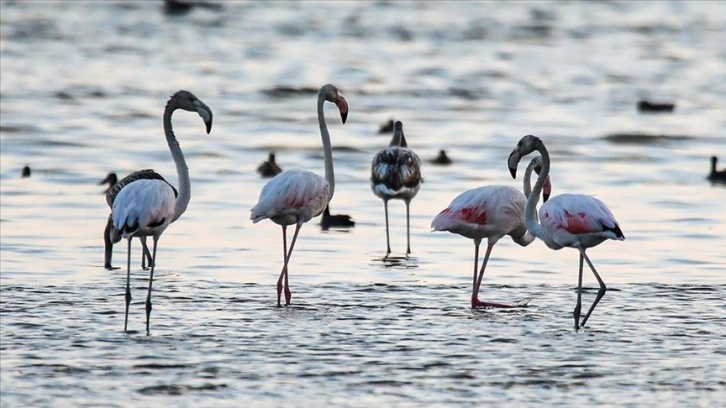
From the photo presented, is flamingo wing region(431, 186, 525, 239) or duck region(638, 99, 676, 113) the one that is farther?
duck region(638, 99, 676, 113)

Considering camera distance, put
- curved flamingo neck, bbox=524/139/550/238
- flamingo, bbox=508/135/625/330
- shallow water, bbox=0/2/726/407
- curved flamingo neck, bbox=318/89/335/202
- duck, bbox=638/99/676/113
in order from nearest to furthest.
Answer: shallow water, bbox=0/2/726/407, flamingo, bbox=508/135/625/330, curved flamingo neck, bbox=524/139/550/238, curved flamingo neck, bbox=318/89/335/202, duck, bbox=638/99/676/113

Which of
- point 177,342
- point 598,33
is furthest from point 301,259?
point 598,33

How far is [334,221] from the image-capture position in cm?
1562

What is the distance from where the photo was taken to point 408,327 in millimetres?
10445

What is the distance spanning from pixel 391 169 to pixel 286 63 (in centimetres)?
2334

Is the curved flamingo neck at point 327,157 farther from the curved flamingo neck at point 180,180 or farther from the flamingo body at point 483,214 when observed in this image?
the curved flamingo neck at point 180,180

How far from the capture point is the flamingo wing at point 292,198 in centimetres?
1172

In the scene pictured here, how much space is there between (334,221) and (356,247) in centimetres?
114

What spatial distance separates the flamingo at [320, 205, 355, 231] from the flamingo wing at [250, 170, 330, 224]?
11.2 ft

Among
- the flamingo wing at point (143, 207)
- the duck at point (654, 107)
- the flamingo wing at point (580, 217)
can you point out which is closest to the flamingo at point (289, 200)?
the flamingo wing at point (143, 207)

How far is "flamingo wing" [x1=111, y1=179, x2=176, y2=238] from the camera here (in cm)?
1027

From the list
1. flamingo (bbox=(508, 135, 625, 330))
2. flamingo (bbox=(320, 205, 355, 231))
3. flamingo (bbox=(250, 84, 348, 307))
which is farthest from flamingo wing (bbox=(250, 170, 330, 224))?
flamingo (bbox=(320, 205, 355, 231))

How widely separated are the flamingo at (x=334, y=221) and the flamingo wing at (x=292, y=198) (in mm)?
3408

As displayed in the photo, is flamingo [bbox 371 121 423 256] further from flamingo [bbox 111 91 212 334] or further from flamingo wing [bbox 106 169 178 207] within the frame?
flamingo [bbox 111 91 212 334]
